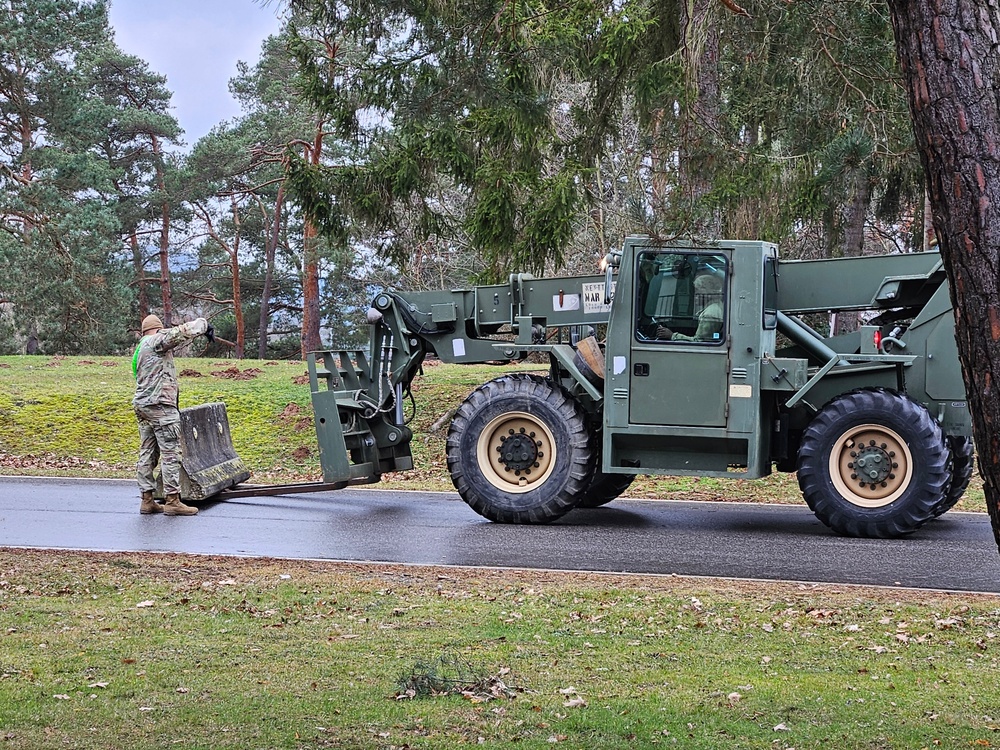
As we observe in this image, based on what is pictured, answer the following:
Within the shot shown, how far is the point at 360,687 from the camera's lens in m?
5.93

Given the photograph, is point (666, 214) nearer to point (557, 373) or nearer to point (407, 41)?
point (557, 373)

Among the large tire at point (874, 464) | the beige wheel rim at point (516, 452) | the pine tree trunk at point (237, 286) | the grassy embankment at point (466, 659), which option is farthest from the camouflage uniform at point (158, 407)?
the pine tree trunk at point (237, 286)

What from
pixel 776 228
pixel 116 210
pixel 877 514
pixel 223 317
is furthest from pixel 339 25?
pixel 223 317

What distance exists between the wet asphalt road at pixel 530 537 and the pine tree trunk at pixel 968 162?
533 centimetres

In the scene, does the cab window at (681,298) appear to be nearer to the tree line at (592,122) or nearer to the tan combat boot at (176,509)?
the tree line at (592,122)

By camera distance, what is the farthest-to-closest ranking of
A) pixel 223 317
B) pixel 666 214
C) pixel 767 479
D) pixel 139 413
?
pixel 223 317 → pixel 767 479 → pixel 139 413 → pixel 666 214

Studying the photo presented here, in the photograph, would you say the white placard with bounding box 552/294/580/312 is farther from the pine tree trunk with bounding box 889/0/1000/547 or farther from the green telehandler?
the pine tree trunk with bounding box 889/0/1000/547

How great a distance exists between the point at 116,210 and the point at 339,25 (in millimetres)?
28568

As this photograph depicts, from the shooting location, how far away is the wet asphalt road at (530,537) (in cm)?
963

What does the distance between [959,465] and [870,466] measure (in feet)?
5.38

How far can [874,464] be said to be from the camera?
10.9m

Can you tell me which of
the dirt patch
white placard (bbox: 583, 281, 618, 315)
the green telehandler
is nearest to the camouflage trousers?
the green telehandler

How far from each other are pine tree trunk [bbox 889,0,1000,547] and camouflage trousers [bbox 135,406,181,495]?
1002cm

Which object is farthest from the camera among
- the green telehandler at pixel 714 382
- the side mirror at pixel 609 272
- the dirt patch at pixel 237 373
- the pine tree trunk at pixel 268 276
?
the pine tree trunk at pixel 268 276
